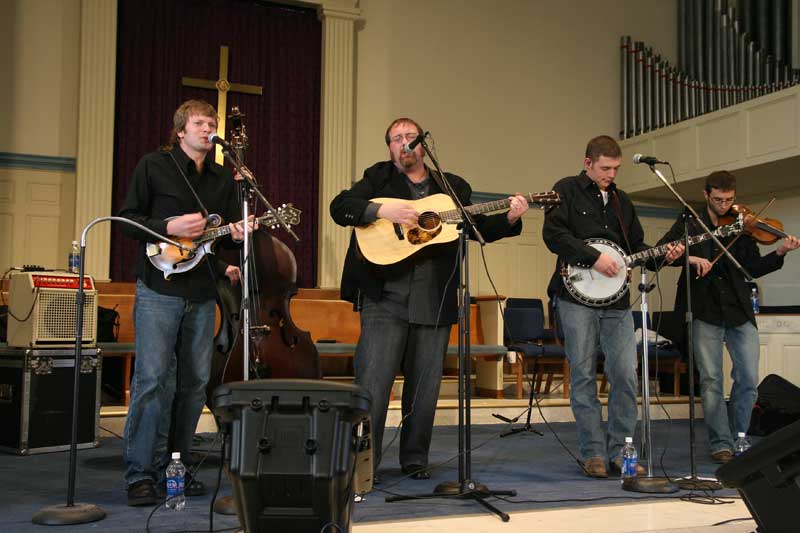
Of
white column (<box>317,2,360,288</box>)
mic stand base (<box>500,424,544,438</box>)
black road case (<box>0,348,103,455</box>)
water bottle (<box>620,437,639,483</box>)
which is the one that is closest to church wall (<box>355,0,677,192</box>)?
white column (<box>317,2,360,288</box>)

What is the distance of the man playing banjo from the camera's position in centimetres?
440

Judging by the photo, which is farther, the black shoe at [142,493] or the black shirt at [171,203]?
the black shirt at [171,203]

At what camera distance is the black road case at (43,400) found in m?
Result: 4.99

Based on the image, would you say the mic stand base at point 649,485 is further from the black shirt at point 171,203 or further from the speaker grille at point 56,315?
the speaker grille at point 56,315

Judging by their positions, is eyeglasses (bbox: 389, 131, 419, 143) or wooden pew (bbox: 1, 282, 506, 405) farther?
wooden pew (bbox: 1, 282, 506, 405)

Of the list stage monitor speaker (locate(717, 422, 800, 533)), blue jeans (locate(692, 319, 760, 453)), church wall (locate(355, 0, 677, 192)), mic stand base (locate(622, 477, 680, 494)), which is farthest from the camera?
church wall (locate(355, 0, 677, 192))

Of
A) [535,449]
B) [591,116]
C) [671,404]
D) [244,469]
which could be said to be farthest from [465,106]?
[244,469]

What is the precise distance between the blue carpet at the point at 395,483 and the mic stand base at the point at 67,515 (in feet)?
0.13

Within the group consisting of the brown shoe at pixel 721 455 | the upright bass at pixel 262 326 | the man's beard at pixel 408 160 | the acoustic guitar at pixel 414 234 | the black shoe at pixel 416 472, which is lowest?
the brown shoe at pixel 721 455

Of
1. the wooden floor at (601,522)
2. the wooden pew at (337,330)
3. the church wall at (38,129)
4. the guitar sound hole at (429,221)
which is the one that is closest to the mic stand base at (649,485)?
the wooden floor at (601,522)

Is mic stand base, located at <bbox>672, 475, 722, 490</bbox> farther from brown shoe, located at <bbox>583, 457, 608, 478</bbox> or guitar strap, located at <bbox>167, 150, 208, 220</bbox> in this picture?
guitar strap, located at <bbox>167, 150, 208, 220</bbox>

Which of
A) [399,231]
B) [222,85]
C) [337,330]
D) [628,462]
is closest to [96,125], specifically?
[222,85]

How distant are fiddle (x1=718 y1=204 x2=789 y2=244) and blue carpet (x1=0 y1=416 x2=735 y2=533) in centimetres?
140

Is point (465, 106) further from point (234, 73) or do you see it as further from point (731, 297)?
point (731, 297)
